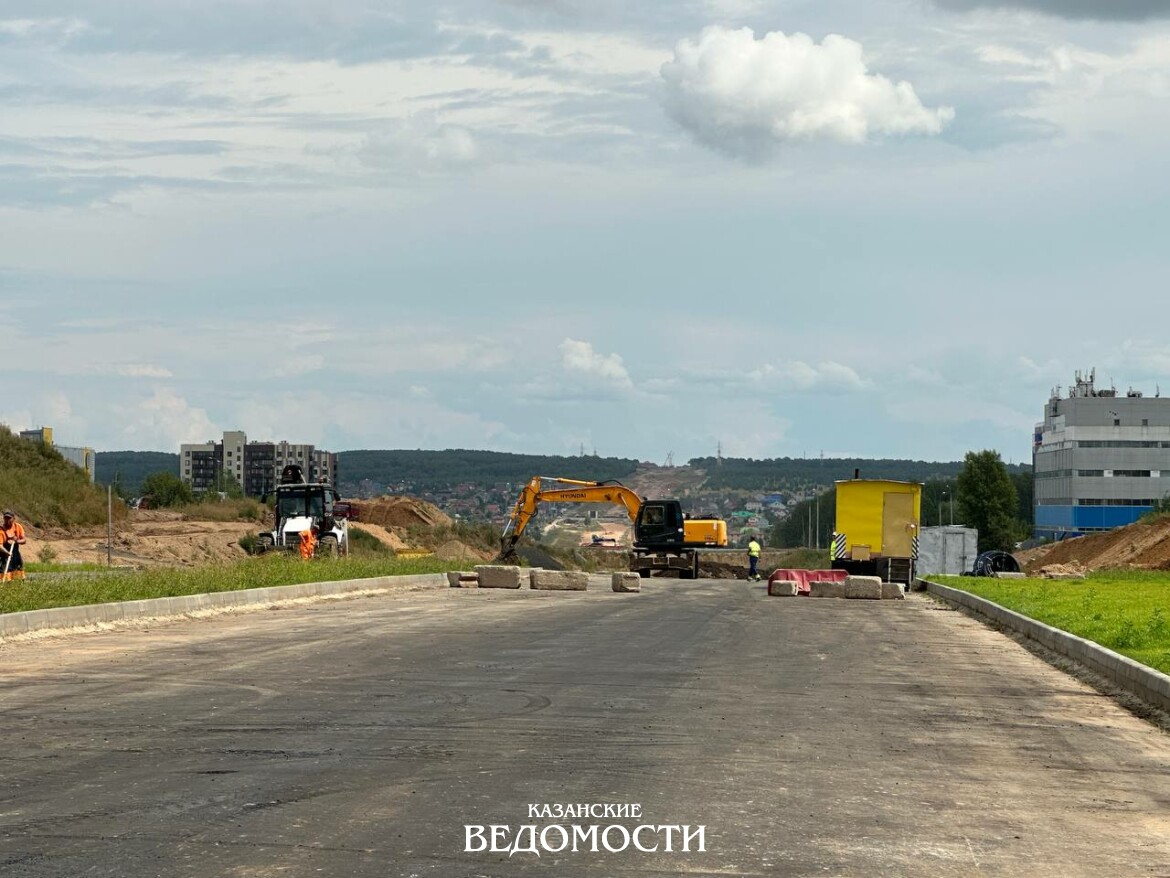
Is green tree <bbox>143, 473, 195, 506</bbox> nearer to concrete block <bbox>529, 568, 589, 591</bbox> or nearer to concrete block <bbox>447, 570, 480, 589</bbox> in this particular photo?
concrete block <bbox>529, 568, 589, 591</bbox>

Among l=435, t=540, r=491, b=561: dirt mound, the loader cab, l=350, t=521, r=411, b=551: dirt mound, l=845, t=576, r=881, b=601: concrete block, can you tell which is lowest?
l=435, t=540, r=491, b=561: dirt mound

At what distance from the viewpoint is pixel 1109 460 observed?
164m

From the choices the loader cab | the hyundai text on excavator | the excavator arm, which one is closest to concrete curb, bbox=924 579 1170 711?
the loader cab

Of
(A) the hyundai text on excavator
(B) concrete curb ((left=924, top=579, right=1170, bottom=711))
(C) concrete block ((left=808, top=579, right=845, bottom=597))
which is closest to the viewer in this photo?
(B) concrete curb ((left=924, top=579, right=1170, bottom=711))

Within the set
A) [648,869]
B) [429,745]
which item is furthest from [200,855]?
[429,745]

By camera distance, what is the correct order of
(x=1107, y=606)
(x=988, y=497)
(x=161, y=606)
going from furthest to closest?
(x=988, y=497)
(x=1107, y=606)
(x=161, y=606)

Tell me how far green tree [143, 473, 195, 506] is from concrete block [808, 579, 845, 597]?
77.5 meters

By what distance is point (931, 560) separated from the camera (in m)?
73.6

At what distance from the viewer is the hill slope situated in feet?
211

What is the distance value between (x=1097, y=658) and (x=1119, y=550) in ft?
166

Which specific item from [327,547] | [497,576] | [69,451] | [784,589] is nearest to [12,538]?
[497,576]

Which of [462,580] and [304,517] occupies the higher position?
[304,517]

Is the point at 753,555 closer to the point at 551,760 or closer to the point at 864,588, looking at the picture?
the point at 864,588

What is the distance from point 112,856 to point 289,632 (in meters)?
14.9
